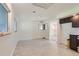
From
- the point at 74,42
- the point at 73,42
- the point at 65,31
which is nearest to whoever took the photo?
the point at 74,42

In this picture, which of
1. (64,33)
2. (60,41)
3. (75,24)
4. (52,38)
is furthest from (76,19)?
(52,38)

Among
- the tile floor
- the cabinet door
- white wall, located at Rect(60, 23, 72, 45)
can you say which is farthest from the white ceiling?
the tile floor

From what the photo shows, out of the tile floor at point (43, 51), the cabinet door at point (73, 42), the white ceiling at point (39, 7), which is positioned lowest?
the tile floor at point (43, 51)

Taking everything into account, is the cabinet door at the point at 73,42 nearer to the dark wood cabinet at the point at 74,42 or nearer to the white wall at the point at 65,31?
the dark wood cabinet at the point at 74,42

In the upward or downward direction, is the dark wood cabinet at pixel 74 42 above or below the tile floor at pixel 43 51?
above

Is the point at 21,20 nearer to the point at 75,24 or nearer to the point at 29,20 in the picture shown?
the point at 29,20

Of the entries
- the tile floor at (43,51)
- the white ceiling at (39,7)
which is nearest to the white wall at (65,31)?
the white ceiling at (39,7)

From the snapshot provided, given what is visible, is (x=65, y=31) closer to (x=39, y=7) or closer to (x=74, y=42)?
(x=74, y=42)

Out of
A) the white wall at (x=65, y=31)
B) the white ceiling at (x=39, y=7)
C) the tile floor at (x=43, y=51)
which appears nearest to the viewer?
the tile floor at (x=43, y=51)

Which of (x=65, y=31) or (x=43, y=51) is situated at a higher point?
(x=65, y=31)

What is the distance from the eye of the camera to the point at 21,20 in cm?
1042

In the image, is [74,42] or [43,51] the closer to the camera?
[43,51]

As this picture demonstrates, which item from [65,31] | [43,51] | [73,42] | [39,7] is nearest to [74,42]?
[73,42]

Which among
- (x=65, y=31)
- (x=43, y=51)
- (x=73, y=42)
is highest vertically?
(x=65, y=31)
